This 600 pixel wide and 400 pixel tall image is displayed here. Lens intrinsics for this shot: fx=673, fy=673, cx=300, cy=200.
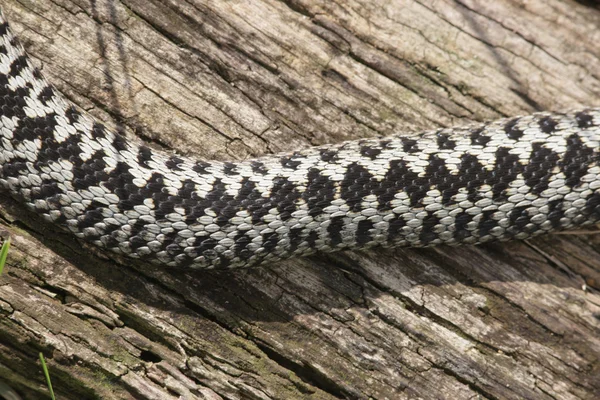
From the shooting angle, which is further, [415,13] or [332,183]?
[415,13]

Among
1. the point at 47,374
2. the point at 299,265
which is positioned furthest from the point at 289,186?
the point at 47,374

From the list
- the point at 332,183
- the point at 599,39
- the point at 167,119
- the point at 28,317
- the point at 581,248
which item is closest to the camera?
the point at 28,317

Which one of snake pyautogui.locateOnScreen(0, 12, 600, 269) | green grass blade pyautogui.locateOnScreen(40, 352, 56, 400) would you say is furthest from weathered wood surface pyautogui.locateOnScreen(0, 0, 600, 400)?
snake pyautogui.locateOnScreen(0, 12, 600, 269)

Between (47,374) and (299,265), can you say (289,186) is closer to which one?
(299,265)

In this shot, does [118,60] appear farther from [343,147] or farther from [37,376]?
[37,376]

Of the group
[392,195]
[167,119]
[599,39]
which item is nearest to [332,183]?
[392,195]

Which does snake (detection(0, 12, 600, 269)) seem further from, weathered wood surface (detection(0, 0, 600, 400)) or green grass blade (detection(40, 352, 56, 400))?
green grass blade (detection(40, 352, 56, 400))
